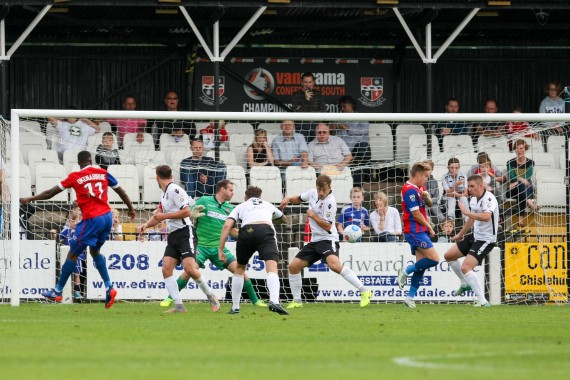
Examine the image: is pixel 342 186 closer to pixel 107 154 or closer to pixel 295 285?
pixel 295 285

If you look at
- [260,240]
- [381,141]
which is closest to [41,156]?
[381,141]

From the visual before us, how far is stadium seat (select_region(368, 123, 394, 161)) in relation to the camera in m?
22.8

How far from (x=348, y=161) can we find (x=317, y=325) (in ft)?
26.9

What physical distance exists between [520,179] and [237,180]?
5087 mm

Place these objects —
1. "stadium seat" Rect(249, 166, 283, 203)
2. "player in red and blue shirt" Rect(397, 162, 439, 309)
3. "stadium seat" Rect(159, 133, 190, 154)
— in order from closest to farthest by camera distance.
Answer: "player in red and blue shirt" Rect(397, 162, 439, 309)
"stadium seat" Rect(249, 166, 283, 203)
"stadium seat" Rect(159, 133, 190, 154)

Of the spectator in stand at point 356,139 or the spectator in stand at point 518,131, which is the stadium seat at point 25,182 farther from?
the spectator in stand at point 518,131

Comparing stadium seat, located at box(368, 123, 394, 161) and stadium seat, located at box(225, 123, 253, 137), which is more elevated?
stadium seat, located at box(225, 123, 253, 137)

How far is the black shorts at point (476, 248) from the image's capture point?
63.5 feet

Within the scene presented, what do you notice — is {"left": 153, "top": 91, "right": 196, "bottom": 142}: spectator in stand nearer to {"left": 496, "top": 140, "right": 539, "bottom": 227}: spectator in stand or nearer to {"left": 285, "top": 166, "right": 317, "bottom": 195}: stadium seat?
{"left": 285, "top": 166, "right": 317, "bottom": 195}: stadium seat

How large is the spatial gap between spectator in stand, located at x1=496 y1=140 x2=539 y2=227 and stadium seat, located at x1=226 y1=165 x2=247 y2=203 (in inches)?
186

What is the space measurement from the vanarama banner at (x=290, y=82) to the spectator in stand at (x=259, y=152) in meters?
4.88

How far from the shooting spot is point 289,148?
22.0m

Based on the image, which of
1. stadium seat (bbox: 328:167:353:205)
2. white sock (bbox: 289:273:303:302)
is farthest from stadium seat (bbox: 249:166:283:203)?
white sock (bbox: 289:273:303:302)

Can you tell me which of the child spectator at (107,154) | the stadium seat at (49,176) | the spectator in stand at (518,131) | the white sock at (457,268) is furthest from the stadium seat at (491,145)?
the stadium seat at (49,176)
